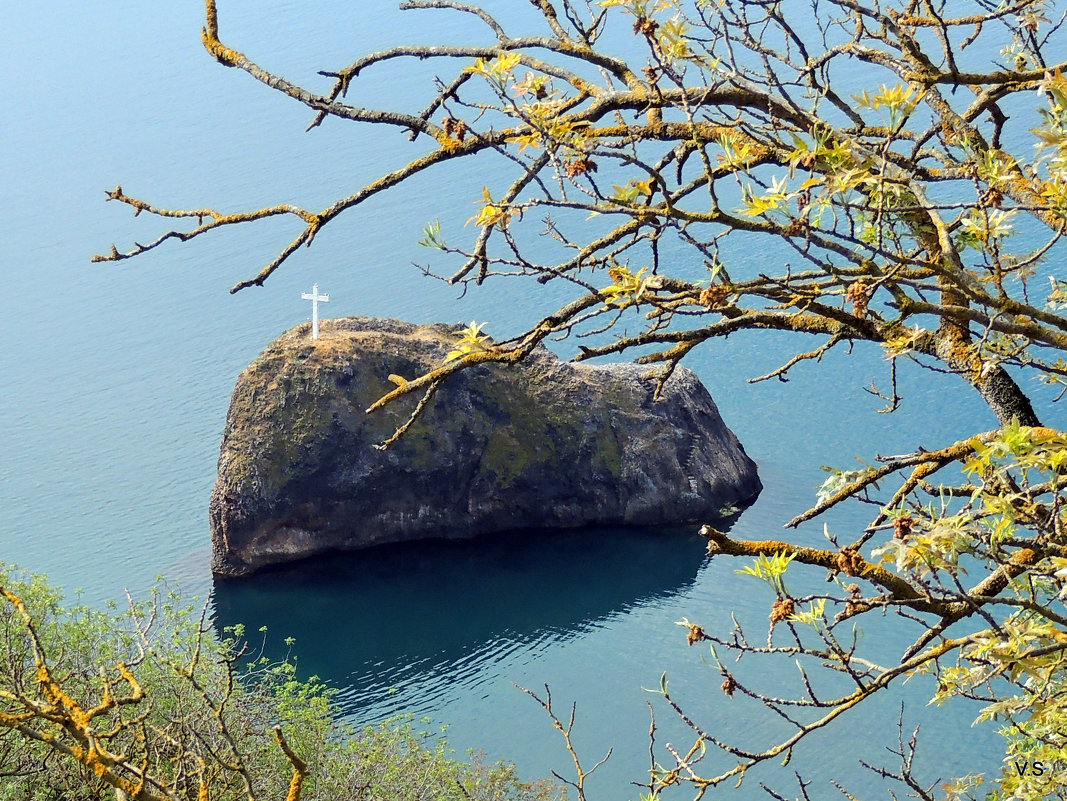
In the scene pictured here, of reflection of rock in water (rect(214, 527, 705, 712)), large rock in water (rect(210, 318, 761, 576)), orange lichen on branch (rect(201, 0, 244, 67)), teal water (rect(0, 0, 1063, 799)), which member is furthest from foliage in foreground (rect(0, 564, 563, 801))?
large rock in water (rect(210, 318, 761, 576))

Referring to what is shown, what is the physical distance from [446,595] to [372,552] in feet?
6.28

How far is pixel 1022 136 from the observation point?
28234 mm

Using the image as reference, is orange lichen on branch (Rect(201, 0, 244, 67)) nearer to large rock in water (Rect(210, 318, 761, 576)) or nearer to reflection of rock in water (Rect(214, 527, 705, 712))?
reflection of rock in water (Rect(214, 527, 705, 712))

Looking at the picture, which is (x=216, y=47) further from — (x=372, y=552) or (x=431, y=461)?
(x=372, y=552)

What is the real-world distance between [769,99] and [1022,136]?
25.6 m

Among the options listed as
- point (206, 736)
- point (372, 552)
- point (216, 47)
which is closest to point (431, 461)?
point (372, 552)

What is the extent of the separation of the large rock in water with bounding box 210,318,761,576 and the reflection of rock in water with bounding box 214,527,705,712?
41cm

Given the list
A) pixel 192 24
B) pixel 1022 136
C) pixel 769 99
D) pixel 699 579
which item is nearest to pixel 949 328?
pixel 769 99

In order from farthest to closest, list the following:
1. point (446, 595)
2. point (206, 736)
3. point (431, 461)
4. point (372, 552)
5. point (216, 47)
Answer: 1. point (372, 552)
2. point (431, 461)
3. point (446, 595)
4. point (206, 736)
5. point (216, 47)

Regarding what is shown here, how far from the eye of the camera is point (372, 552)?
21984mm

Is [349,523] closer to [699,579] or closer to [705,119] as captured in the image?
[699,579]

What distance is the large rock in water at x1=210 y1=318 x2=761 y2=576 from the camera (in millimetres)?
21531

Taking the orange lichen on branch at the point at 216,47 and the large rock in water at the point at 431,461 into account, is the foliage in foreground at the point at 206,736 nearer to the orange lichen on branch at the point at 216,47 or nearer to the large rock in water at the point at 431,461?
the orange lichen on branch at the point at 216,47

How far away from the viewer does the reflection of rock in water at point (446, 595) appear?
1930cm
